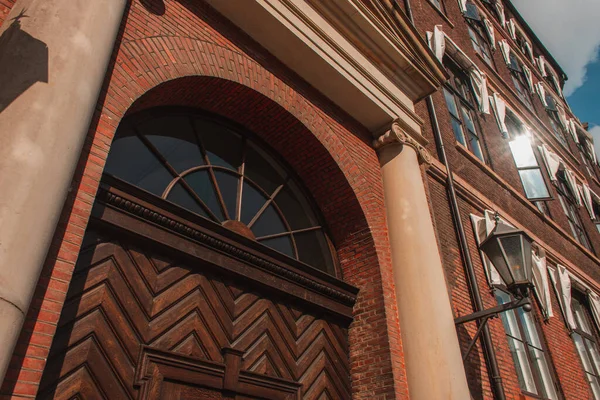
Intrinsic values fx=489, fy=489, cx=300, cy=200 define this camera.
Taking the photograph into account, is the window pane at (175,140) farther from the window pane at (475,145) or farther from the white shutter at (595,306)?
the white shutter at (595,306)

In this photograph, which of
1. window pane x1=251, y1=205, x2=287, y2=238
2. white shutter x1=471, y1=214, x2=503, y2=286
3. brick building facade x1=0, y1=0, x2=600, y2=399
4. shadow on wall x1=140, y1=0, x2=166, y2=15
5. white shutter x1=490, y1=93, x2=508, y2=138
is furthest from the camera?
white shutter x1=490, y1=93, x2=508, y2=138

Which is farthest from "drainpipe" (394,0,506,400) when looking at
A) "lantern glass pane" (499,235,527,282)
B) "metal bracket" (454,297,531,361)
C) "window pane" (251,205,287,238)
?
"window pane" (251,205,287,238)

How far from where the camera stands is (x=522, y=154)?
11.0 metres

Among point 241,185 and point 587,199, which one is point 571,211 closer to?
point 587,199

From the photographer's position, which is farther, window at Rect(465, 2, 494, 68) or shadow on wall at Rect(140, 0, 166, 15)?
window at Rect(465, 2, 494, 68)

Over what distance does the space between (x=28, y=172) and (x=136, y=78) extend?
1.65 metres

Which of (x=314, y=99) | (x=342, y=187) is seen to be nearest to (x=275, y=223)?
(x=342, y=187)

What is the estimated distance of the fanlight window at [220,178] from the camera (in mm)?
4586

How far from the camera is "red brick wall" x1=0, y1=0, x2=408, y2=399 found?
306cm

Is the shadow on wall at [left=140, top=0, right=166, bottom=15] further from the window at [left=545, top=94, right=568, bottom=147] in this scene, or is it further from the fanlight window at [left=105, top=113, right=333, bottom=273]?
the window at [left=545, top=94, right=568, bottom=147]

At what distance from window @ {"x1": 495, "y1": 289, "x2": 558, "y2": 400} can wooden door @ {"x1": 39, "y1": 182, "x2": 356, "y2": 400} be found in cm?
381

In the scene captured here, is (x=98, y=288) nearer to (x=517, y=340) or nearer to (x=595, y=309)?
(x=517, y=340)

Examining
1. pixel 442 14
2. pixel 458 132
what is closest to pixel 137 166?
pixel 458 132

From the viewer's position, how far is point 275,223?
573 cm
